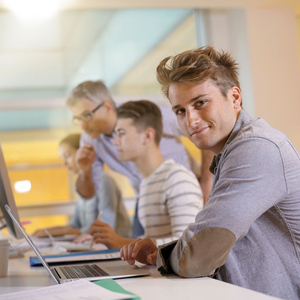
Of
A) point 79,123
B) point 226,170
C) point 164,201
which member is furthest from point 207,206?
point 79,123

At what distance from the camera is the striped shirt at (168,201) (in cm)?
160

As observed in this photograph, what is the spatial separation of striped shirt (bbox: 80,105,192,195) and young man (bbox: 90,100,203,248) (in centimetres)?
27

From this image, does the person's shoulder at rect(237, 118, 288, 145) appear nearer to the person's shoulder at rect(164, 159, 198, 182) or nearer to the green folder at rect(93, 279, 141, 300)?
the green folder at rect(93, 279, 141, 300)

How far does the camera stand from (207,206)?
852 millimetres

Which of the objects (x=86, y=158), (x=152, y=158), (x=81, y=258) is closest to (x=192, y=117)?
(x=81, y=258)

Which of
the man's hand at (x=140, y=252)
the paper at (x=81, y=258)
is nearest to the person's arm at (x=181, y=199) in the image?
the paper at (x=81, y=258)

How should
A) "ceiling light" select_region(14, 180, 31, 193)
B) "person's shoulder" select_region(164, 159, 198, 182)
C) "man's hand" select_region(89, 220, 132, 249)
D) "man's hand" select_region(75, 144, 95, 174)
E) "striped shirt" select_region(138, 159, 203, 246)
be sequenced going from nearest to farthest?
"man's hand" select_region(89, 220, 132, 249) → "striped shirt" select_region(138, 159, 203, 246) → "person's shoulder" select_region(164, 159, 198, 182) → "man's hand" select_region(75, 144, 95, 174) → "ceiling light" select_region(14, 180, 31, 193)

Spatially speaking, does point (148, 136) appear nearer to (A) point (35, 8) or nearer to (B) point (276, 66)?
(B) point (276, 66)

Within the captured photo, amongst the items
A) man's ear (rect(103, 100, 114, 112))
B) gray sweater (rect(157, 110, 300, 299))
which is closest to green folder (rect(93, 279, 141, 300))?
gray sweater (rect(157, 110, 300, 299))

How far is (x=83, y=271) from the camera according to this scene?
0.95m

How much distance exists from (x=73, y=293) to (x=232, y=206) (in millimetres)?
358

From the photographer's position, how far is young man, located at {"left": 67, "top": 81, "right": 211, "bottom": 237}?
7.68 ft

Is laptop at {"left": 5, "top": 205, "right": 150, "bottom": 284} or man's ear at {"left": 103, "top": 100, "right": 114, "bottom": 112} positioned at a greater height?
man's ear at {"left": 103, "top": 100, "right": 114, "bottom": 112}

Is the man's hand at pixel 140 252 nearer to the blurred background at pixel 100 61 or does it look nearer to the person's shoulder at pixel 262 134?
→ the person's shoulder at pixel 262 134
